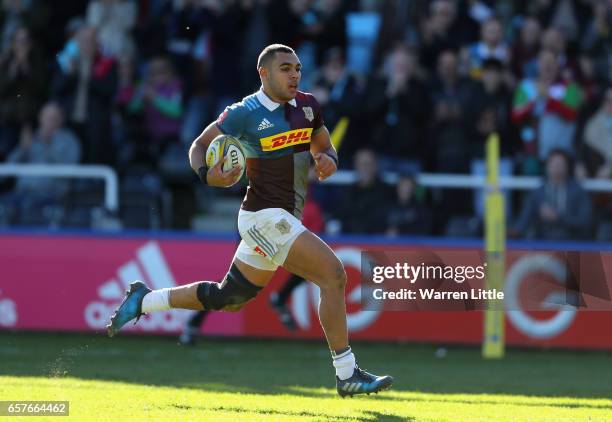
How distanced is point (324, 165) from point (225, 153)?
30.3 inches

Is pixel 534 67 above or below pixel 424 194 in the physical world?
above

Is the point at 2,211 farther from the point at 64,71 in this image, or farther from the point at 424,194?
the point at 424,194

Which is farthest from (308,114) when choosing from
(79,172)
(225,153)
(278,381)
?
(79,172)

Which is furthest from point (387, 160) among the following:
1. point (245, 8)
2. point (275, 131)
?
point (275, 131)

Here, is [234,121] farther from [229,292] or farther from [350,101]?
[350,101]

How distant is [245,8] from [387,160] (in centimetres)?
297

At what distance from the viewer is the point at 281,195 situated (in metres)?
9.34

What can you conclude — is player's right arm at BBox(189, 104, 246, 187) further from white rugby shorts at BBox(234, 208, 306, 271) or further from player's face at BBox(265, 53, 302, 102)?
white rugby shorts at BBox(234, 208, 306, 271)

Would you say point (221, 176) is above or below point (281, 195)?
above

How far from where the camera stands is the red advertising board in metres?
14.9

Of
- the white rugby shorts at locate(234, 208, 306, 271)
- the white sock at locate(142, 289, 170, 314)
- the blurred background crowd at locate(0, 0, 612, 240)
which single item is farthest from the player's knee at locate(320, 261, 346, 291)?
the blurred background crowd at locate(0, 0, 612, 240)

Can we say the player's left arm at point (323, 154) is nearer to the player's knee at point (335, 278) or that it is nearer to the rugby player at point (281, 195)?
the rugby player at point (281, 195)

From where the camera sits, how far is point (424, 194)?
54.5 ft

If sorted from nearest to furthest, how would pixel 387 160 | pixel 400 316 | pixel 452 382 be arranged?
1. pixel 452 382
2. pixel 400 316
3. pixel 387 160
